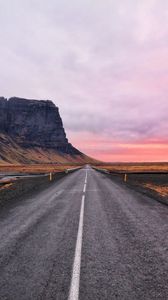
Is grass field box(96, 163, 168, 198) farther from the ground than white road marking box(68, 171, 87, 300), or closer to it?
farther from the ground

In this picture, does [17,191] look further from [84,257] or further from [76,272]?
[76,272]

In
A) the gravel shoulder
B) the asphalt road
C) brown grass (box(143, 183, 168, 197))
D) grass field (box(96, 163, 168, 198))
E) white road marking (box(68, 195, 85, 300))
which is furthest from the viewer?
grass field (box(96, 163, 168, 198))

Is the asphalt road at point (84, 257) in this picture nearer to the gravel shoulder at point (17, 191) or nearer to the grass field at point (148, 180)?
the gravel shoulder at point (17, 191)

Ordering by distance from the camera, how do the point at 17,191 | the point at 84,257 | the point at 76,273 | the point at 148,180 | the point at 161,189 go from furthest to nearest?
1. the point at 148,180
2. the point at 161,189
3. the point at 17,191
4. the point at 84,257
5. the point at 76,273

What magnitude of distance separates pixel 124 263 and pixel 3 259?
2.49 metres

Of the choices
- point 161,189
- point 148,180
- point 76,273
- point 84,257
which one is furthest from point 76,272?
point 148,180

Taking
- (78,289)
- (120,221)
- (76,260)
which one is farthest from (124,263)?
(120,221)

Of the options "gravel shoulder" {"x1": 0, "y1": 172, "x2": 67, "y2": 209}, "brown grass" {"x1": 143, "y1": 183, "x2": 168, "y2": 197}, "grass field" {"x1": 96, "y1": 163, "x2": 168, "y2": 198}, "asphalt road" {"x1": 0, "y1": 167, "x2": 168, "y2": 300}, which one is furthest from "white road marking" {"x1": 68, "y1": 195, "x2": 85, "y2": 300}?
"brown grass" {"x1": 143, "y1": 183, "x2": 168, "y2": 197}

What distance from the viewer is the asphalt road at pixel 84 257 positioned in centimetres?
471

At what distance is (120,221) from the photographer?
408 inches

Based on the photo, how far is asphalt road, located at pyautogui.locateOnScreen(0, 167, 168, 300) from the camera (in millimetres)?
4707

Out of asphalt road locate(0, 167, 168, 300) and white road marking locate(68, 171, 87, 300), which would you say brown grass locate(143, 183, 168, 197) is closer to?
asphalt road locate(0, 167, 168, 300)

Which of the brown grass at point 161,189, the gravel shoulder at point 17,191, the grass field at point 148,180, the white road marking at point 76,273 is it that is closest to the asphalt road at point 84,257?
the white road marking at point 76,273

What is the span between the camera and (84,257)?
637 centimetres
